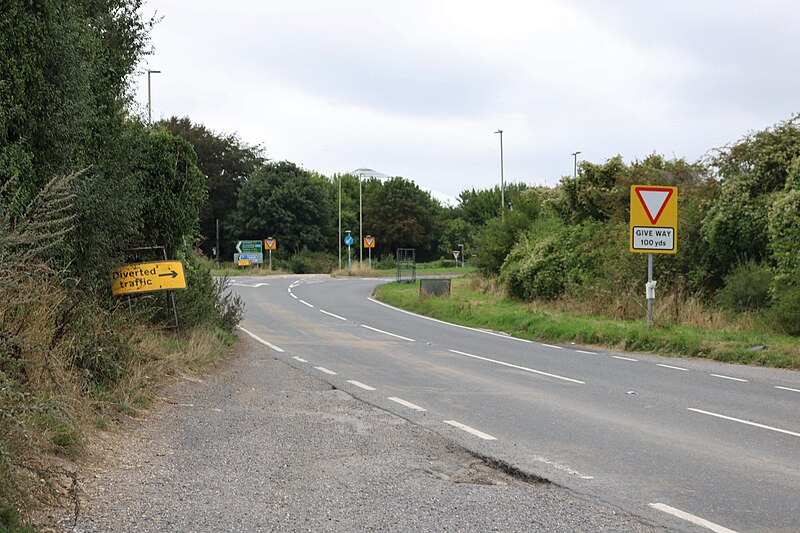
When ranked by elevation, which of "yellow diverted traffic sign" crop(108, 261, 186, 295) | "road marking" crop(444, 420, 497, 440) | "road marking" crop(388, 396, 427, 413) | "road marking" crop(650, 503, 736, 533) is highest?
"yellow diverted traffic sign" crop(108, 261, 186, 295)

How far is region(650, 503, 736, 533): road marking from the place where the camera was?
573cm

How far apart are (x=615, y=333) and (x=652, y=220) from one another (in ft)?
8.87

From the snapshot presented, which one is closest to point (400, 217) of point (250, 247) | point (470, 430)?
point (250, 247)

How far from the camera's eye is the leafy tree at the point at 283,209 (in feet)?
264

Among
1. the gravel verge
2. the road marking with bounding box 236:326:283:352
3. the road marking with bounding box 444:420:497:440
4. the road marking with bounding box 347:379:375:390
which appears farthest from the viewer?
the road marking with bounding box 236:326:283:352

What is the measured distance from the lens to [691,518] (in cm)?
598

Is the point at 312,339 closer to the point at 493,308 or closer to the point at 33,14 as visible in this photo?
the point at 493,308

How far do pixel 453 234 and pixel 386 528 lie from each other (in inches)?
3606

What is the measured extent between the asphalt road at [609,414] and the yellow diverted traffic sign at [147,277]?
109 inches

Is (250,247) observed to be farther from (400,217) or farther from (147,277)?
(147,277)

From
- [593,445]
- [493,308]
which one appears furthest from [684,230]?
[593,445]

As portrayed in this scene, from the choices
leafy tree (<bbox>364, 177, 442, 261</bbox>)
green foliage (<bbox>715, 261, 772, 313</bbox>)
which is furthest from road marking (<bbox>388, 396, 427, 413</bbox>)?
leafy tree (<bbox>364, 177, 442, 261</bbox>)

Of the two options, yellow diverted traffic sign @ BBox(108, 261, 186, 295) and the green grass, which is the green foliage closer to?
the green grass

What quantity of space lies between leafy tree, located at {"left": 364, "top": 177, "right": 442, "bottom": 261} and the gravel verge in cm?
8204
